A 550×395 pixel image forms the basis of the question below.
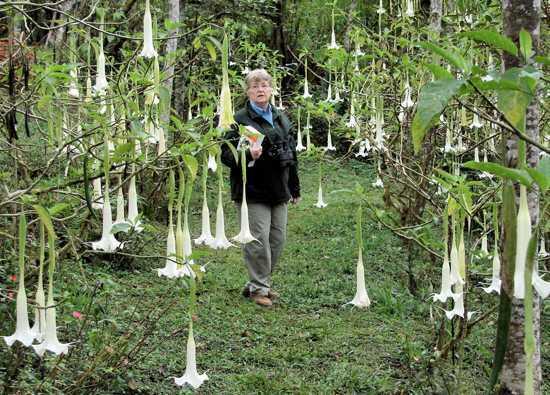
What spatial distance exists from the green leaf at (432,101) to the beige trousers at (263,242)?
3.87m

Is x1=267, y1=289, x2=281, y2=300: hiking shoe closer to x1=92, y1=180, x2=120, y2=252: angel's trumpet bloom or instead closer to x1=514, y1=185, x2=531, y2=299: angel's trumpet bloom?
x1=92, y1=180, x2=120, y2=252: angel's trumpet bloom

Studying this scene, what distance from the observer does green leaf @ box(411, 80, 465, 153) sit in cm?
108

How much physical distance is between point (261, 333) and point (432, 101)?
3682 mm

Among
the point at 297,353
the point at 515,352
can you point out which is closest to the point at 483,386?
the point at 297,353

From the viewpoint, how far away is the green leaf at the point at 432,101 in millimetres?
1083

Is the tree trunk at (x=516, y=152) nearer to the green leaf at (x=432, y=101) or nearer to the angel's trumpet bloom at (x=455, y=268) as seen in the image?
the angel's trumpet bloom at (x=455, y=268)

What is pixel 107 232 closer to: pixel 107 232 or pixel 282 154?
pixel 107 232

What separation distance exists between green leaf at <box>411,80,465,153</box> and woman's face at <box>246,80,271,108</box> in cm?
380

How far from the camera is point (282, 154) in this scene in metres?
5.01

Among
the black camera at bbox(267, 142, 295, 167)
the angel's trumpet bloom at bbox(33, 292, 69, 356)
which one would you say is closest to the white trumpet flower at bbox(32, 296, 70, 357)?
the angel's trumpet bloom at bbox(33, 292, 69, 356)

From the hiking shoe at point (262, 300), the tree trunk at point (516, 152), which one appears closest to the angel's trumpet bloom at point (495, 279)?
the tree trunk at point (516, 152)

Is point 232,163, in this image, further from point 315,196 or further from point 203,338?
point 315,196

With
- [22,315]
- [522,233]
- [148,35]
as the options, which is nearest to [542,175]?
[522,233]

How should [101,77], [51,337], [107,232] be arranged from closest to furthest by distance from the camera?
[51,337], [107,232], [101,77]
